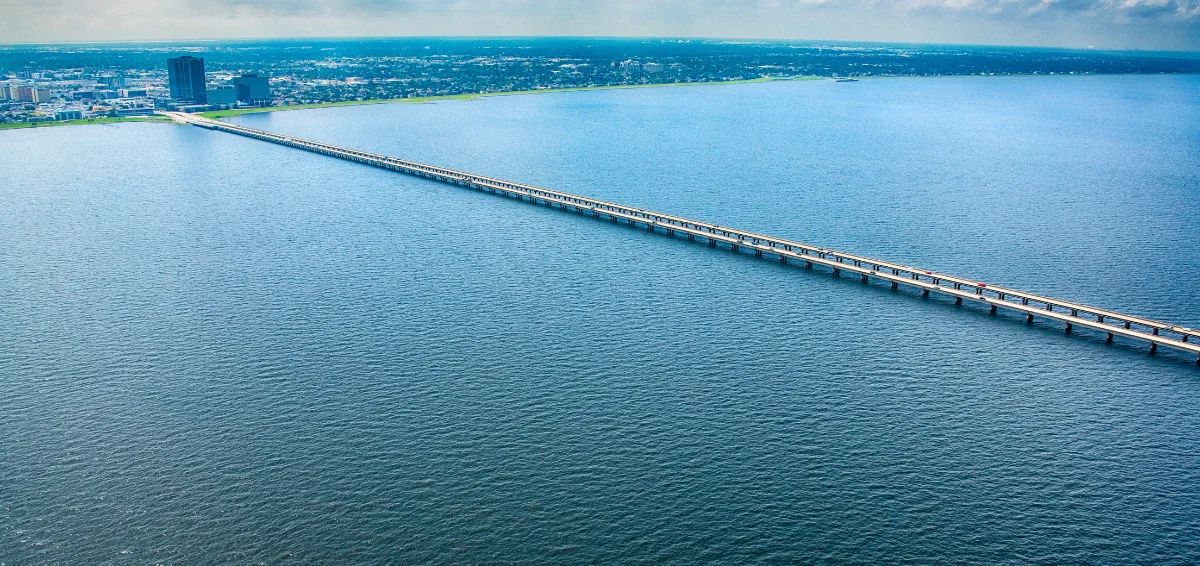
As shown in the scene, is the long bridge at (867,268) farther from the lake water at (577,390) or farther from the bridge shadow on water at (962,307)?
the lake water at (577,390)

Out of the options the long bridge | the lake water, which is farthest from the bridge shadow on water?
the lake water

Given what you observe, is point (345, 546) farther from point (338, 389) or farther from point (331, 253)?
point (331, 253)

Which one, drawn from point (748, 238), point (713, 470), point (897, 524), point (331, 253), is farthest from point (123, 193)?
point (897, 524)

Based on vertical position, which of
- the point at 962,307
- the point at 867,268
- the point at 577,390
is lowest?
the point at 577,390

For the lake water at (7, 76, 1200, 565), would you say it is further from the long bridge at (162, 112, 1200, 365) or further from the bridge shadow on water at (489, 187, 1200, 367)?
the long bridge at (162, 112, 1200, 365)

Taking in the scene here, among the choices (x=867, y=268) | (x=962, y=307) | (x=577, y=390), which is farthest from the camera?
(x=867, y=268)

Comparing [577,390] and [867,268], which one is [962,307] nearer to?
[867,268]

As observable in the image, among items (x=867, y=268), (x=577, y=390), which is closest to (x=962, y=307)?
(x=867, y=268)

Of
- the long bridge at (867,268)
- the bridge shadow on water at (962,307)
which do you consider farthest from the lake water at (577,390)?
the long bridge at (867,268)

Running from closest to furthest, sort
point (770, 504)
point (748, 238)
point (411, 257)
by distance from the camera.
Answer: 1. point (770, 504)
2. point (411, 257)
3. point (748, 238)
